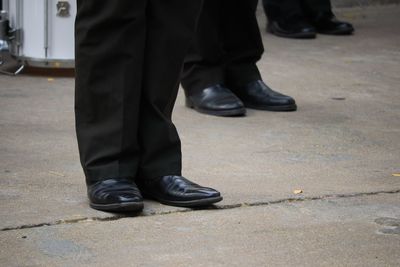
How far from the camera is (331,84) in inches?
223

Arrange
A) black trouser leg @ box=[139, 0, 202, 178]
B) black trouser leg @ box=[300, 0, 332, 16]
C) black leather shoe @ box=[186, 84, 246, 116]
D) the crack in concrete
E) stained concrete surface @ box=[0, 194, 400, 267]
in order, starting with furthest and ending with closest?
black trouser leg @ box=[300, 0, 332, 16] → black leather shoe @ box=[186, 84, 246, 116] → black trouser leg @ box=[139, 0, 202, 178] → the crack in concrete → stained concrete surface @ box=[0, 194, 400, 267]

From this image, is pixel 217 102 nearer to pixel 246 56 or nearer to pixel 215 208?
pixel 246 56

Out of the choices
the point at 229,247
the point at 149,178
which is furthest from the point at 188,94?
the point at 229,247

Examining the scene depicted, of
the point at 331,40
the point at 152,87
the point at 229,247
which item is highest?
the point at 152,87

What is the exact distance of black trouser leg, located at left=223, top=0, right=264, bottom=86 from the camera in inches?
193

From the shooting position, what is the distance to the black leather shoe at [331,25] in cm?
725

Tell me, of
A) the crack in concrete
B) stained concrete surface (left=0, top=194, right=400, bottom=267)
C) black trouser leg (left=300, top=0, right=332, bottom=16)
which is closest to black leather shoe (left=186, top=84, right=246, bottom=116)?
the crack in concrete

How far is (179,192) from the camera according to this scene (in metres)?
3.30

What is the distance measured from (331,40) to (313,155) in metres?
3.08

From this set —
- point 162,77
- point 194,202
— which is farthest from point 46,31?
point 194,202

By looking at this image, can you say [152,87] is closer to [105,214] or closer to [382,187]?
[105,214]

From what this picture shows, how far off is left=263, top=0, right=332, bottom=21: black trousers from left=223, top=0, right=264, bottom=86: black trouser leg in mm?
2152

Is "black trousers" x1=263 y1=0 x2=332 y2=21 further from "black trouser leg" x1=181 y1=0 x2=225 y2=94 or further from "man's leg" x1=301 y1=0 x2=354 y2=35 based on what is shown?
"black trouser leg" x1=181 y1=0 x2=225 y2=94

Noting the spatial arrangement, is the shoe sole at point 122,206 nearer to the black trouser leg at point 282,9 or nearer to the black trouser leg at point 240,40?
the black trouser leg at point 240,40
